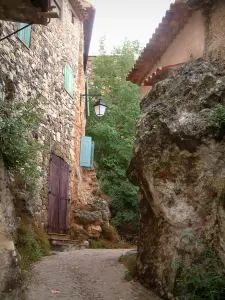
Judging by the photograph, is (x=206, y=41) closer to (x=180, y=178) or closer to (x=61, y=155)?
(x=180, y=178)

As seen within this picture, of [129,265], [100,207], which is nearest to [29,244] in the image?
[129,265]

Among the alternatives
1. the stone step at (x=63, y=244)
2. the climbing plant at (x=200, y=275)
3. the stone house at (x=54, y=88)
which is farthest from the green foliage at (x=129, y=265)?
the stone house at (x=54, y=88)

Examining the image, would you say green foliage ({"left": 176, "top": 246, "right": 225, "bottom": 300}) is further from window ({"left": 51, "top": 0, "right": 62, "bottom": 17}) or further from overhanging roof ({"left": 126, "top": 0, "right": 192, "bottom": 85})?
overhanging roof ({"left": 126, "top": 0, "right": 192, "bottom": 85})

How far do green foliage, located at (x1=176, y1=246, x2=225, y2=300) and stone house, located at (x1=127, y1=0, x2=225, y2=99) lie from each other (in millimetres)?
3414

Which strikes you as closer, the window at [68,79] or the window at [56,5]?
the window at [56,5]

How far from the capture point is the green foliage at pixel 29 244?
6.58 meters

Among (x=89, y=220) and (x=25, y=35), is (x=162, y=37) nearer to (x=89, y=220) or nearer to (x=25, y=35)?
(x=25, y=35)

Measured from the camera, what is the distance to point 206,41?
257 inches

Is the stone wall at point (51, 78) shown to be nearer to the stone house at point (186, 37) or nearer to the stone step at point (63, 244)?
the stone step at point (63, 244)

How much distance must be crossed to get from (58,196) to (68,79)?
4.08 meters

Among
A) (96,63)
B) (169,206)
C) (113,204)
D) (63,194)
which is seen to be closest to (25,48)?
(63,194)

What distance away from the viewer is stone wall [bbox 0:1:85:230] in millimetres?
8117

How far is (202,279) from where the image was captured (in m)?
4.28

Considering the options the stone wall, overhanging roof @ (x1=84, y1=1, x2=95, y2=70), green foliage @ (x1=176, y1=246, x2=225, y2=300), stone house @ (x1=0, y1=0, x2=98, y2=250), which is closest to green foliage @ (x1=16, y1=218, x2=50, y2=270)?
stone house @ (x1=0, y1=0, x2=98, y2=250)
